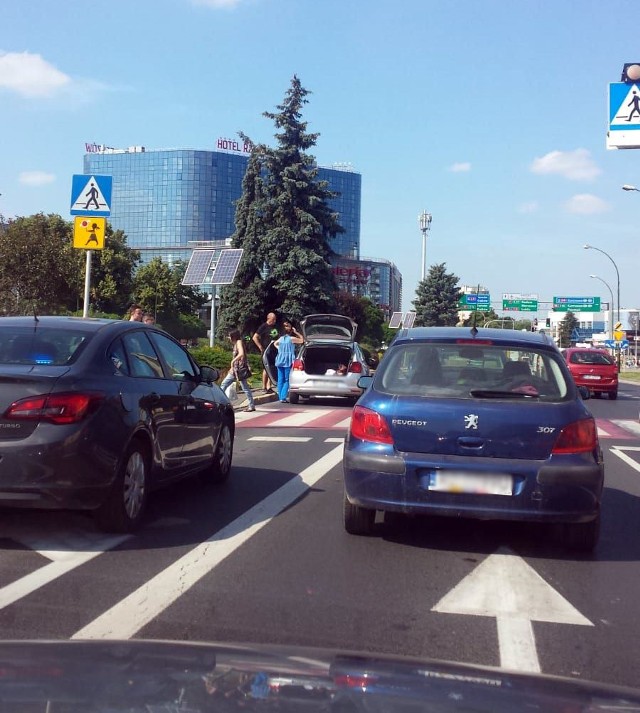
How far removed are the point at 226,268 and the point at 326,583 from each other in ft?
67.5

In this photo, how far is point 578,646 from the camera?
430cm

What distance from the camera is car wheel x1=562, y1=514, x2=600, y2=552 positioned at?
6.04m

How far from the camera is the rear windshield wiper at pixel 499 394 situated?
6.05 m

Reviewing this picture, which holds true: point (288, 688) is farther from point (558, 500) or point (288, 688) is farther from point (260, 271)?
point (260, 271)

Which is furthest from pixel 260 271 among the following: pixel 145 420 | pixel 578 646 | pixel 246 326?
pixel 578 646

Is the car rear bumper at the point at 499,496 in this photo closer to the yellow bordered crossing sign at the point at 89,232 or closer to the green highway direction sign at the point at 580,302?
the yellow bordered crossing sign at the point at 89,232

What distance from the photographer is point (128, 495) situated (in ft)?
20.9

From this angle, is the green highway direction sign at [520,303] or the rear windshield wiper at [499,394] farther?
the green highway direction sign at [520,303]

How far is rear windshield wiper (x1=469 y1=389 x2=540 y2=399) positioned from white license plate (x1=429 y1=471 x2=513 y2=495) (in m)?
0.60

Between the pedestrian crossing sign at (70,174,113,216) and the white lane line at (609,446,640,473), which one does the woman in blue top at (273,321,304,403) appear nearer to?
the pedestrian crossing sign at (70,174,113,216)

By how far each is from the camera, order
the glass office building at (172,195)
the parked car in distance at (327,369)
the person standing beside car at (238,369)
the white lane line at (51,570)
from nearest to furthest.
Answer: the white lane line at (51,570)
the person standing beside car at (238,369)
the parked car in distance at (327,369)
the glass office building at (172,195)

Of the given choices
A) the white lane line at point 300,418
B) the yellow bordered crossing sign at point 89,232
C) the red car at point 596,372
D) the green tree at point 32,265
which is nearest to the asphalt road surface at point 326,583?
the yellow bordered crossing sign at point 89,232

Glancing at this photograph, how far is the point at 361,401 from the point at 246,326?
32.1 meters

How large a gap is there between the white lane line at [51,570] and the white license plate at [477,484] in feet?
8.00
